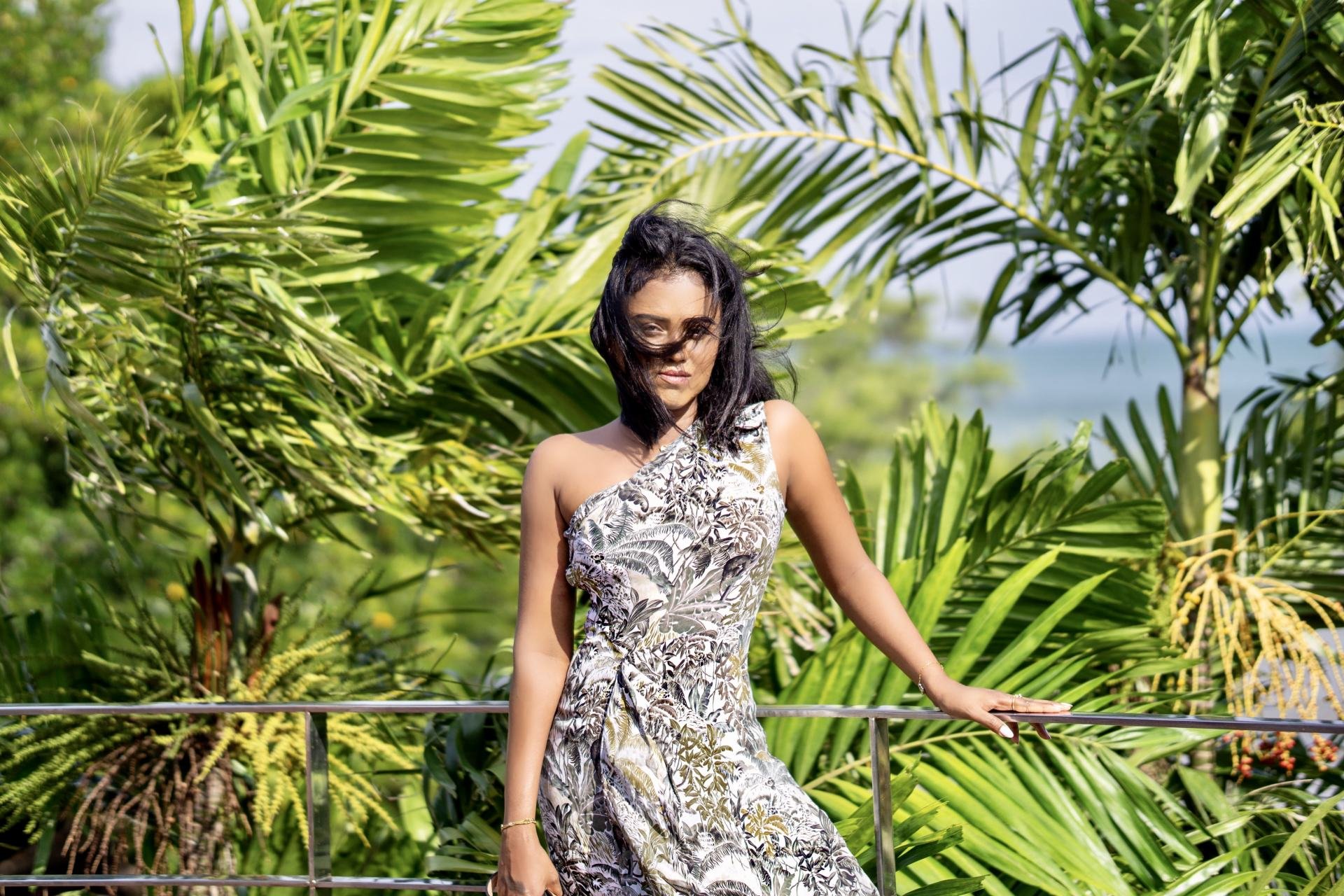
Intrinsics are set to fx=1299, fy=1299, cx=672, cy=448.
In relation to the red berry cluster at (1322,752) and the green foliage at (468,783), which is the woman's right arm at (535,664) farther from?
the red berry cluster at (1322,752)

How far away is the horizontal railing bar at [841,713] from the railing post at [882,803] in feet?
0.11

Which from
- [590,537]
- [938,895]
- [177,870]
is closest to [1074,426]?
[938,895]

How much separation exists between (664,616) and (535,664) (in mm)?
182

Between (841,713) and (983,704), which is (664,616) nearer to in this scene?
(983,704)

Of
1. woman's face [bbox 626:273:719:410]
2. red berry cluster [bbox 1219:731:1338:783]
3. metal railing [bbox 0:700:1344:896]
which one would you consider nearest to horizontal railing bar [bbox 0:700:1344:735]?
metal railing [bbox 0:700:1344:896]

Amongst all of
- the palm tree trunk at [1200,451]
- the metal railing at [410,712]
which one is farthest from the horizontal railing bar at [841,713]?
the palm tree trunk at [1200,451]

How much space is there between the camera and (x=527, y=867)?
1.58m

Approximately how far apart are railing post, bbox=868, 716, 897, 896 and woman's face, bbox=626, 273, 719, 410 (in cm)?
69

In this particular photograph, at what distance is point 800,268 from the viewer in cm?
373

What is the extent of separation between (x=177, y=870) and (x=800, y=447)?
243 cm

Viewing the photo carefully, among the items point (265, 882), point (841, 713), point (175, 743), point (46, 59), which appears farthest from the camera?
point (46, 59)

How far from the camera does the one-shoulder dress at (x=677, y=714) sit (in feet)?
5.03

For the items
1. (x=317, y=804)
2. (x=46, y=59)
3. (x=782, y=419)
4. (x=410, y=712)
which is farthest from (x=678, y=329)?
(x=46, y=59)

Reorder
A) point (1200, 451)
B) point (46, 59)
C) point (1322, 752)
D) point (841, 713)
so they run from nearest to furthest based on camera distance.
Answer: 1. point (841, 713)
2. point (1322, 752)
3. point (1200, 451)
4. point (46, 59)
